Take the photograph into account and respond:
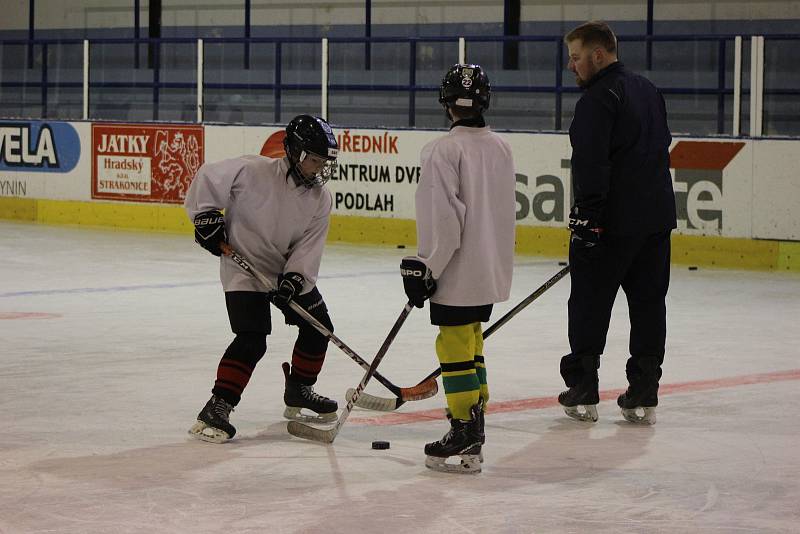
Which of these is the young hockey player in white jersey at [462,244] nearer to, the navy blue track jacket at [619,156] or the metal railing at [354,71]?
the navy blue track jacket at [619,156]

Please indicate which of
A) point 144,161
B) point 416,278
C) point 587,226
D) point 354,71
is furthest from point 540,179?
point 416,278

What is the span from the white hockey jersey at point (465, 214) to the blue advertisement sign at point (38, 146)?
40.7ft

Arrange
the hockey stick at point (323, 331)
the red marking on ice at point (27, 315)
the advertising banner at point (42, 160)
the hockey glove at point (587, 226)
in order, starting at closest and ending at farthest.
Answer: the hockey stick at point (323, 331) → the hockey glove at point (587, 226) → the red marking on ice at point (27, 315) → the advertising banner at point (42, 160)

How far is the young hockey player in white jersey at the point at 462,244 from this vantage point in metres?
5.13

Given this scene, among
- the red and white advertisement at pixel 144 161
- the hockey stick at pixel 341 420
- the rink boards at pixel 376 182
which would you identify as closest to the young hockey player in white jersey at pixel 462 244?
the hockey stick at pixel 341 420

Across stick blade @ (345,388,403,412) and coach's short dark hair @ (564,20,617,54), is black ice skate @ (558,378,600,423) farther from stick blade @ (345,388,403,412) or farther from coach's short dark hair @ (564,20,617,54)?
coach's short dark hair @ (564,20,617,54)

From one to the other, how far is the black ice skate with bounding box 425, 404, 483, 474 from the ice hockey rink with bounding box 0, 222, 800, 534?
0.05 m

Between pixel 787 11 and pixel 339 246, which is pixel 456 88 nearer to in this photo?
pixel 339 246

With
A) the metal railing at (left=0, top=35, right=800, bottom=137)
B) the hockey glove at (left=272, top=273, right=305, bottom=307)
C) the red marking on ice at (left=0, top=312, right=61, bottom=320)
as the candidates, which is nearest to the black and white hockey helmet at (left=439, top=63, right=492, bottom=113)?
the hockey glove at (left=272, top=273, right=305, bottom=307)

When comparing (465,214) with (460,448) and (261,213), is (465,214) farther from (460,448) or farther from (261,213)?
(261,213)

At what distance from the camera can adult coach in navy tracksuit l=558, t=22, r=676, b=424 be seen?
5.95m

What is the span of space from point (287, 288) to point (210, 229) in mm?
353

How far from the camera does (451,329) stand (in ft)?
17.2

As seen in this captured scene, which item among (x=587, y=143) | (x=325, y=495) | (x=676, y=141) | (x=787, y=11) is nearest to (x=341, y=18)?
(x=787, y=11)
